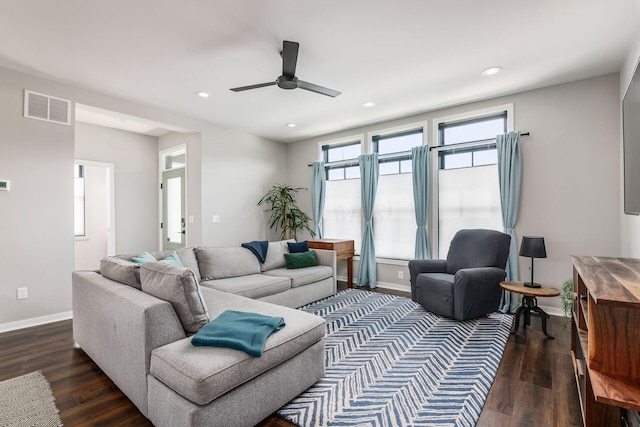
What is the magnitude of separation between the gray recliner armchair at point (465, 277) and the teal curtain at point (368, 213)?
3.70ft

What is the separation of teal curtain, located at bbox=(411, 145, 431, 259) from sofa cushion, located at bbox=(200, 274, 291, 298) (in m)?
2.05

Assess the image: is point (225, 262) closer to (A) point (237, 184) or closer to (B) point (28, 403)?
(B) point (28, 403)

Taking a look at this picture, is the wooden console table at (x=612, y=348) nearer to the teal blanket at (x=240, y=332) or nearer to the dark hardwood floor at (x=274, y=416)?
the dark hardwood floor at (x=274, y=416)

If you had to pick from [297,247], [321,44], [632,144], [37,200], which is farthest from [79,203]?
[632,144]

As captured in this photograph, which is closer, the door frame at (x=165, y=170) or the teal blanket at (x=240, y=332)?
the teal blanket at (x=240, y=332)

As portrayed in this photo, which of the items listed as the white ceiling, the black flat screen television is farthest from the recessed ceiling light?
the black flat screen television

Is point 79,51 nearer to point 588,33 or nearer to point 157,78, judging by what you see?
point 157,78

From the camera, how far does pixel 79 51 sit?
281 centimetres

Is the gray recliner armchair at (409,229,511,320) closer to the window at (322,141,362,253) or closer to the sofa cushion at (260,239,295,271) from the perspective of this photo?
the window at (322,141,362,253)

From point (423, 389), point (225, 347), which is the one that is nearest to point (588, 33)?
point (423, 389)

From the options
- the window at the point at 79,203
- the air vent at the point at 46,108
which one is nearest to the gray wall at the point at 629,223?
the air vent at the point at 46,108

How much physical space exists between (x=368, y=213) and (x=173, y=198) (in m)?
3.64

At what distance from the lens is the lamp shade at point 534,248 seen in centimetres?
311

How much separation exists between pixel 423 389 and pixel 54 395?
8.16 feet
